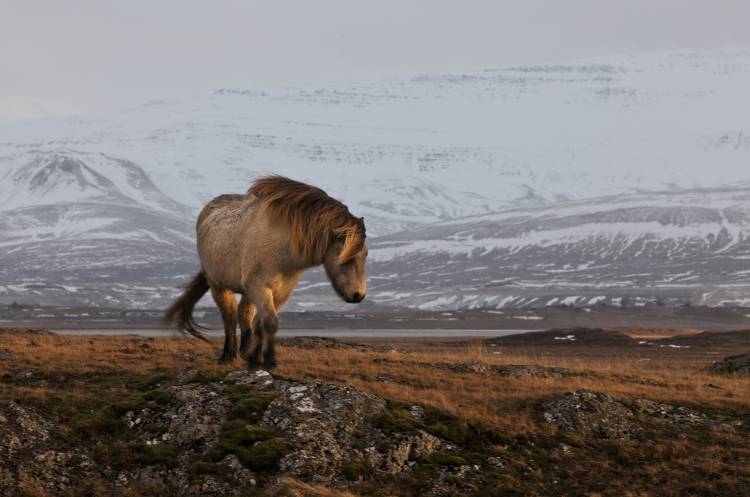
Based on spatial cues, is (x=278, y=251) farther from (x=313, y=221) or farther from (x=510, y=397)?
(x=510, y=397)

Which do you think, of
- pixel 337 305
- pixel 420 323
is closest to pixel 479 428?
pixel 420 323

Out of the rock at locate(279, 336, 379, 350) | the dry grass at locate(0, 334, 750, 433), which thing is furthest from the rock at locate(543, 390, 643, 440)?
the rock at locate(279, 336, 379, 350)

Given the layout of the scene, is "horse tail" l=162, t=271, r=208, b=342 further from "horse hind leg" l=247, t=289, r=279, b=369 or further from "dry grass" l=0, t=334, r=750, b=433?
"horse hind leg" l=247, t=289, r=279, b=369

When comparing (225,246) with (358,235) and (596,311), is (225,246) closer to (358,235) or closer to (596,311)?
(358,235)

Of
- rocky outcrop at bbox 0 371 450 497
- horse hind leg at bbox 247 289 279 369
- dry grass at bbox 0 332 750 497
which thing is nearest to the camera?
rocky outcrop at bbox 0 371 450 497

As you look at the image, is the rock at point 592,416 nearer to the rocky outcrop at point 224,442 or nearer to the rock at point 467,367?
the rocky outcrop at point 224,442

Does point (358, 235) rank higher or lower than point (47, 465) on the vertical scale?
higher

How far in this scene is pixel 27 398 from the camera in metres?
13.3

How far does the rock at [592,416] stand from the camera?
1408 cm

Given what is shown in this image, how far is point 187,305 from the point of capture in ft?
63.9

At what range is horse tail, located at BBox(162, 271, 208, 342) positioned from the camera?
1936 cm

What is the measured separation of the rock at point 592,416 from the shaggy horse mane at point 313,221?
12.1 ft

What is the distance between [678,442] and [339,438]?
15.1 ft

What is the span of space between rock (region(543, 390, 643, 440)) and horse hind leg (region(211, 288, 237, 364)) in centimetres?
582
